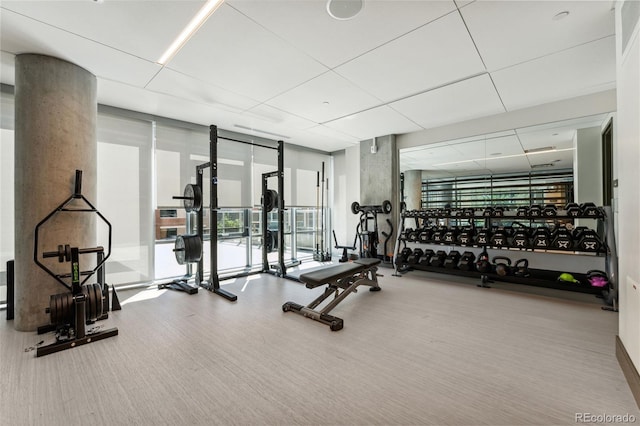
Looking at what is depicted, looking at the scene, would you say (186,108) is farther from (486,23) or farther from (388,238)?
(388,238)

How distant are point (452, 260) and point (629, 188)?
2.88 meters

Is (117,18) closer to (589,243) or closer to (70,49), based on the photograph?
(70,49)

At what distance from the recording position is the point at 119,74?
3338mm

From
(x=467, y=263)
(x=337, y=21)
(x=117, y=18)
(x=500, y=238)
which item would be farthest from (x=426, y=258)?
(x=117, y=18)

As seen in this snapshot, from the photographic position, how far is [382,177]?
636cm

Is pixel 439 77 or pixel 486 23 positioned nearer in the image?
pixel 486 23

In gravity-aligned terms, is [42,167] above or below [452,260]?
above

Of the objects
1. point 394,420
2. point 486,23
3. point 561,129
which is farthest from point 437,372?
point 561,129

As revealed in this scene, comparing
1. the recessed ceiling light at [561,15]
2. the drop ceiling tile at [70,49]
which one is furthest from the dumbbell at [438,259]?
the drop ceiling tile at [70,49]

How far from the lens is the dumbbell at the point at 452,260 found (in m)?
4.69

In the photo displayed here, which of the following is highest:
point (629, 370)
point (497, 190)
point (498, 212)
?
point (497, 190)

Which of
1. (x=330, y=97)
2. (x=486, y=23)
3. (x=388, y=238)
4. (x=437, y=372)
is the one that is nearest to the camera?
(x=437, y=372)

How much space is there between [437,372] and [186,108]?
4.86 m

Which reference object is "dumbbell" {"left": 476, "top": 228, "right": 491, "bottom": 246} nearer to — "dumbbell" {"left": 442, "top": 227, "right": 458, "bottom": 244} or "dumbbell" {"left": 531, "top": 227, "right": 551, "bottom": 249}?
"dumbbell" {"left": 442, "top": 227, "right": 458, "bottom": 244}
